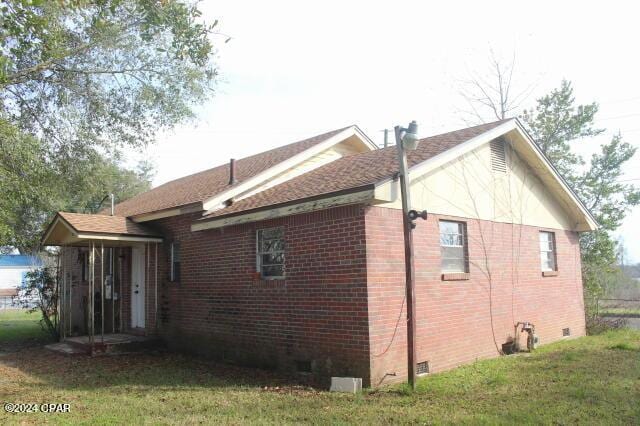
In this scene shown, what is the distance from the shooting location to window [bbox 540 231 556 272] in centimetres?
1344

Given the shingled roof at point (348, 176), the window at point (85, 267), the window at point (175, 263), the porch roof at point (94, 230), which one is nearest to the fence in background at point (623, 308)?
the shingled roof at point (348, 176)

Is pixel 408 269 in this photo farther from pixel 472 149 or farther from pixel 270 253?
pixel 472 149

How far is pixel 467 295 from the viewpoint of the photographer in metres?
10.4

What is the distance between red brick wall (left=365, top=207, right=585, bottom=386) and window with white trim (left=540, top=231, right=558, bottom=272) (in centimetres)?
19

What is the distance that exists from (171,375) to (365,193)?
15.9 ft

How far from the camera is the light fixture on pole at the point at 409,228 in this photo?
786cm

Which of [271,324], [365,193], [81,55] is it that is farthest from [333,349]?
[81,55]

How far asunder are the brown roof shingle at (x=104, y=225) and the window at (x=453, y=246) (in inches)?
274

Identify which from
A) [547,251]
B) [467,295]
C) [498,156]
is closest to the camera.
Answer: [467,295]

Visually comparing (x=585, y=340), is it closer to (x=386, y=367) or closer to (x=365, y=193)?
(x=386, y=367)

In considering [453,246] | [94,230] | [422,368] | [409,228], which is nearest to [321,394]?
[422,368]

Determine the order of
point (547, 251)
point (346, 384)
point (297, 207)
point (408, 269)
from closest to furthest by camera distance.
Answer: point (346, 384), point (408, 269), point (297, 207), point (547, 251)

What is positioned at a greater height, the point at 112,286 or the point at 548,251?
the point at 548,251

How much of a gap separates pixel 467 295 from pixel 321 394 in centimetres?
409
